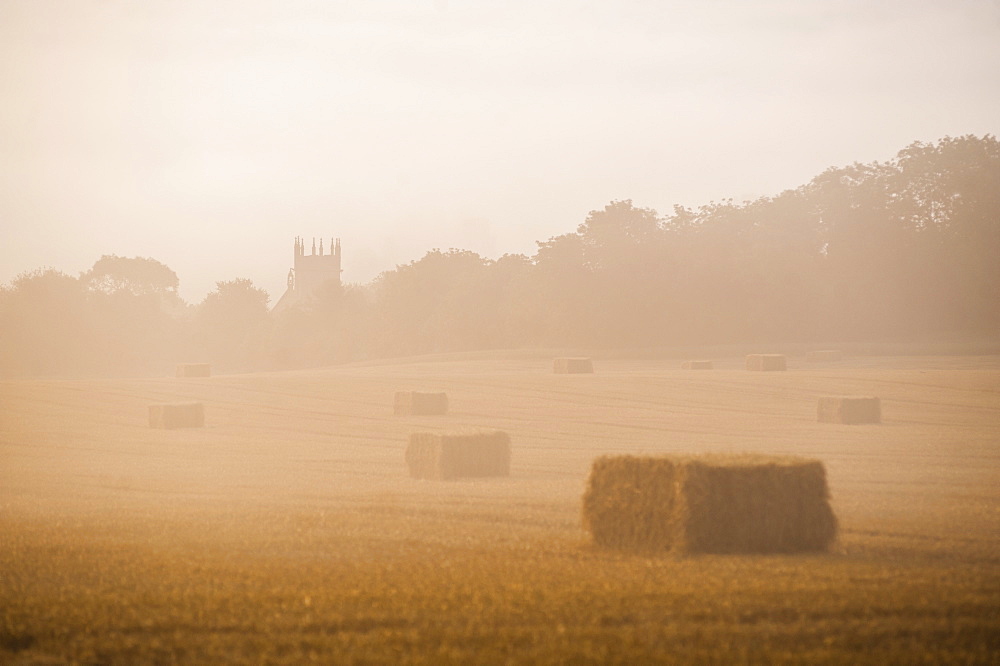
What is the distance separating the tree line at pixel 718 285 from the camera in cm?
7819

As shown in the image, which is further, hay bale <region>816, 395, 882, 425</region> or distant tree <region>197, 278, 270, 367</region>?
distant tree <region>197, 278, 270, 367</region>

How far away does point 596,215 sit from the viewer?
9025cm

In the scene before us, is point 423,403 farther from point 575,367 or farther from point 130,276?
point 130,276

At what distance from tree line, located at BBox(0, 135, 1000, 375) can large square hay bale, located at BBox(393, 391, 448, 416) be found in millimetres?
43861

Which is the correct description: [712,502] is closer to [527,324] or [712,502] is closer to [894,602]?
[894,602]

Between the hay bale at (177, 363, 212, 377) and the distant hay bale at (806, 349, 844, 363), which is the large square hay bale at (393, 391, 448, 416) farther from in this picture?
the distant hay bale at (806, 349, 844, 363)

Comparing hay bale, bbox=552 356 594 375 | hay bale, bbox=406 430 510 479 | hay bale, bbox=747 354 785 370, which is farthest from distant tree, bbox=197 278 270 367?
hay bale, bbox=406 430 510 479

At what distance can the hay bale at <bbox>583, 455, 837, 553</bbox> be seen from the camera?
11.8 meters

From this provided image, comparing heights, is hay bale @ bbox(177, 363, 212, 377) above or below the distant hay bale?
below

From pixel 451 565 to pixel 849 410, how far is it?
2425cm

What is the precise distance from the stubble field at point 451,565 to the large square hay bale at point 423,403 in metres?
7.35

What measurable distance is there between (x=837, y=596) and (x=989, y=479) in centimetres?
1116

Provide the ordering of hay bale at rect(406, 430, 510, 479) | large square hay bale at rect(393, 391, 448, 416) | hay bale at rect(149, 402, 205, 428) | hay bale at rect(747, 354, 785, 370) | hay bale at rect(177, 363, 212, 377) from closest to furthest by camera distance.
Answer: hay bale at rect(406, 430, 510, 479) < hay bale at rect(149, 402, 205, 428) < large square hay bale at rect(393, 391, 448, 416) < hay bale at rect(747, 354, 785, 370) < hay bale at rect(177, 363, 212, 377)

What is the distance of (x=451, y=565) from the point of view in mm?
11227
